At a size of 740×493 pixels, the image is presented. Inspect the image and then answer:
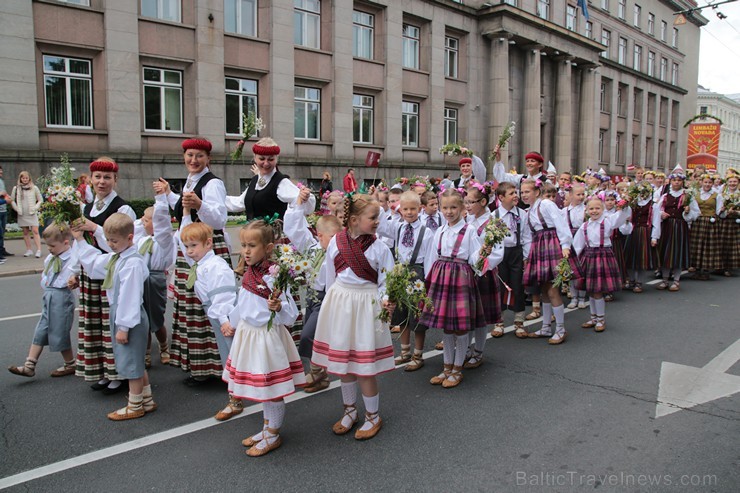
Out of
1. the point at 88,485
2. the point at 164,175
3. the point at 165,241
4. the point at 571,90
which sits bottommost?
the point at 88,485

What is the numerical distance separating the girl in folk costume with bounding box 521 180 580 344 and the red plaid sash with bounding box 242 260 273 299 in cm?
426

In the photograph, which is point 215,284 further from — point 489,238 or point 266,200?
point 489,238

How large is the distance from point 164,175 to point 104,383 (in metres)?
15.1

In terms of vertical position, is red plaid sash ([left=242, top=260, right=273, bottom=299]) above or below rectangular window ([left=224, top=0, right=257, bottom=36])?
below

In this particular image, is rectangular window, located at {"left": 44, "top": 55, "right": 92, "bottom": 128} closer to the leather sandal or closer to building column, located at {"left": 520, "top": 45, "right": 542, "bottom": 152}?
the leather sandal

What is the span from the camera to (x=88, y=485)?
374 centimetres

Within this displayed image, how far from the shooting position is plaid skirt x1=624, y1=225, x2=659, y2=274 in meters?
11.0

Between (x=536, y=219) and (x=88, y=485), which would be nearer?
(x=88, y=485)

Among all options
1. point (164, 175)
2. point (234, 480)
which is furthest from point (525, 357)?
point (164, 175)

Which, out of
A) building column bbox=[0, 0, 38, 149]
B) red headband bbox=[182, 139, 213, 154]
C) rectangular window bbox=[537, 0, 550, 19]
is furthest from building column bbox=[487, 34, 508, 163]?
red headband bbox=[182, 139, 213, 154]

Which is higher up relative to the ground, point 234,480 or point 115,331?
point 115,331

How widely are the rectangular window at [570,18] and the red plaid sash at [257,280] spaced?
40383mm

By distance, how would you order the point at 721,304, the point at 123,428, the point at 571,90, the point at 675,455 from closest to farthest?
the point at 675,455, the point at 123,428, the point at 721,304, the point at 571,90

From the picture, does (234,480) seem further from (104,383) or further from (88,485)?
(104,383)
